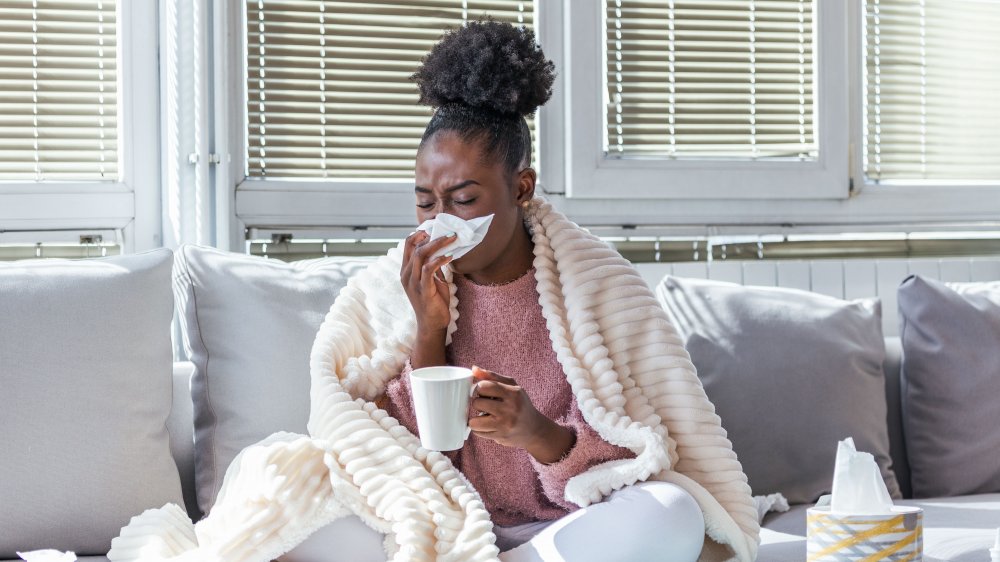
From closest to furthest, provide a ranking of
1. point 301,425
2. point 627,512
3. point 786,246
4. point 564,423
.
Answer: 1. point 627,512
2. point 564,423
3. point 301,425
4. point 786,246

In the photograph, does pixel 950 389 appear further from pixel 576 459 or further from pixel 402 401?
pixel 402 401

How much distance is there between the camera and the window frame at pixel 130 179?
2.34m

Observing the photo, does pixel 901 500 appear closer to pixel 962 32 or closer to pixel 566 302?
pixel 566 302

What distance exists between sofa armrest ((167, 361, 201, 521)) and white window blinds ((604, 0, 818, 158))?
1.21 m

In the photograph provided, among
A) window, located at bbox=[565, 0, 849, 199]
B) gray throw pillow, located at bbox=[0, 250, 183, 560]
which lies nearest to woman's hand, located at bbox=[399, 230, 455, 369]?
gray throw pillow, located at bbox=[0, 250, 183, 560]

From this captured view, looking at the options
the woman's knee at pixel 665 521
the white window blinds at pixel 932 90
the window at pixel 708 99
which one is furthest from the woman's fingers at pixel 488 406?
the white window blinds at pixel 932 90

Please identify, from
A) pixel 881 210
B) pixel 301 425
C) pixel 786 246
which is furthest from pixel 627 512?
pixel 881 210

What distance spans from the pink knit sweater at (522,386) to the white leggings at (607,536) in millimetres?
101

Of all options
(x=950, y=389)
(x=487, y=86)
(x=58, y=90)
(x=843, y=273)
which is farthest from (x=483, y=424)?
(x=843, y=273)

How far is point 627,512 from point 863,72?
1.82 meters

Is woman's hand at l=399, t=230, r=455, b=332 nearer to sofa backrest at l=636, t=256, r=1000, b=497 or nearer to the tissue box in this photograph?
the tissue box

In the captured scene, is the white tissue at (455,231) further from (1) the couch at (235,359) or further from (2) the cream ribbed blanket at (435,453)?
(1) the couch at (235,359)

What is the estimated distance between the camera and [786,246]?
278cm

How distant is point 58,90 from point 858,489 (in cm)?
193
